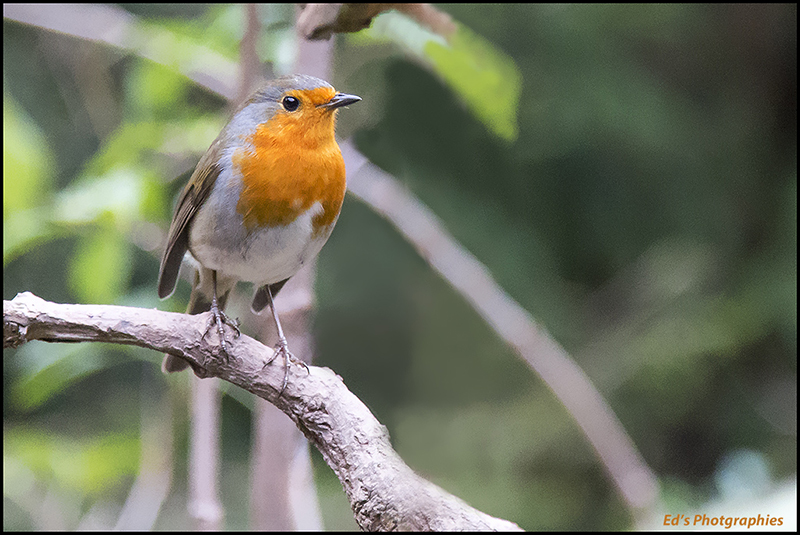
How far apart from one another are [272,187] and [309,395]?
33 cm

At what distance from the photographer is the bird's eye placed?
1.08m

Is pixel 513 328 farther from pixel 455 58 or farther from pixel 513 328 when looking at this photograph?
pixel 455 58

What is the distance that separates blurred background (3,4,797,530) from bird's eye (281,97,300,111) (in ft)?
0.26

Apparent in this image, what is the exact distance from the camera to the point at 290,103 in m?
1.08

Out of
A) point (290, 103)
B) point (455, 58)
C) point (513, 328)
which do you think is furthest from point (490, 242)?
point (290, 103)

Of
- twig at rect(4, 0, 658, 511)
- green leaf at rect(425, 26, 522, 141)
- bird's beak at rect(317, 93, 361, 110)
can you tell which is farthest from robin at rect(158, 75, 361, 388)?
green leaf at rect(425, 26, 522, 141)

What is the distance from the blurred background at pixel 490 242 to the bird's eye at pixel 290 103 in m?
0.08

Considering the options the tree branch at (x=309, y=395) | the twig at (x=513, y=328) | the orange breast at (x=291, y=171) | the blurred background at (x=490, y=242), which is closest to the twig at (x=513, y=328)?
the twig at (x=513, y=328)

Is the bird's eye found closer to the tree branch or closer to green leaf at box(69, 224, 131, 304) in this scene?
the tree branch

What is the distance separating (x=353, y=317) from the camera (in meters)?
1.44

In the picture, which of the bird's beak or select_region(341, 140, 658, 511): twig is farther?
select_region(341, 140, 658, 511): twig

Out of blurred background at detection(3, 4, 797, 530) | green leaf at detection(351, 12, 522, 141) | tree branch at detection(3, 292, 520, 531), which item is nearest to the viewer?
tree branch at detection(3, 292, 520, 531)

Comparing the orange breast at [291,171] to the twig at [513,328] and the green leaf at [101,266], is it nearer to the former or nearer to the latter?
the twig at [513,328]

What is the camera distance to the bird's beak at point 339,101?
1.02 metres
